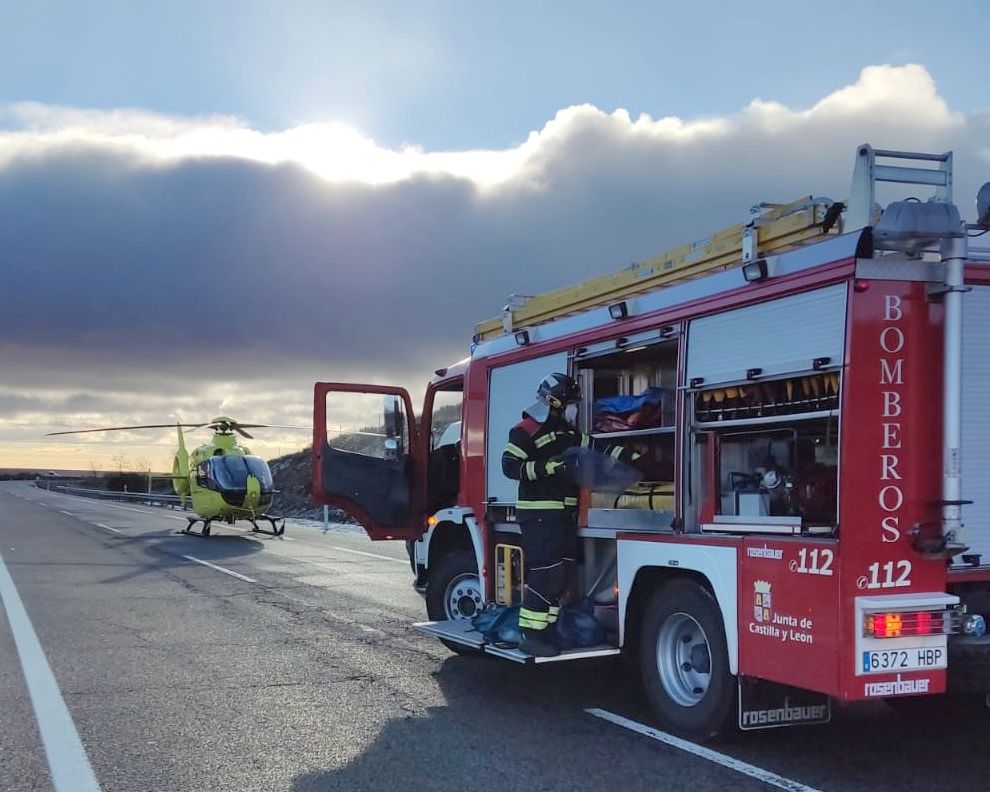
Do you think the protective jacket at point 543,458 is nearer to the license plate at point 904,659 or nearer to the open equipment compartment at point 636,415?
the open equipment compartment at point 636,415

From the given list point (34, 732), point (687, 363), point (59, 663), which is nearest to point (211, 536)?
point (59, 663)

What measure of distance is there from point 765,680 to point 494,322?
4356 millimetres

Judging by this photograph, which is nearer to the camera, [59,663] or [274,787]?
[274,787]

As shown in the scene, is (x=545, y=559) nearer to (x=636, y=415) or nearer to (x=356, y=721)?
(x=636, y=415)

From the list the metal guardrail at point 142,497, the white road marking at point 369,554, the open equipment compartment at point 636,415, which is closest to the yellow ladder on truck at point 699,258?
the open equipment compartment at point 636,415

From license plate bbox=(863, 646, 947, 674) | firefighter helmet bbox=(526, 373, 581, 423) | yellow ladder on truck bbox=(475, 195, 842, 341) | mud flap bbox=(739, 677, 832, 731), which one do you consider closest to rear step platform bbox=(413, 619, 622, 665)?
mud flap bbox=(739, 677, 832, 731)

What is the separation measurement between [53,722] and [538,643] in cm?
305

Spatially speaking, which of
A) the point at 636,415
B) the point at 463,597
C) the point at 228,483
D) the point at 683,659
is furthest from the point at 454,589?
the point at 228,483

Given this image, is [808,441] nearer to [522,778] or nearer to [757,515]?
[757,515]

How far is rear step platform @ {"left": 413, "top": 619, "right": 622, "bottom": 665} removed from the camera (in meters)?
6.31

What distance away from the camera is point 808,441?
539 centimetres

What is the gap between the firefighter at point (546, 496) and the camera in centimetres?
655

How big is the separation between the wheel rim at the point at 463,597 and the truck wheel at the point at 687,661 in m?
2.26

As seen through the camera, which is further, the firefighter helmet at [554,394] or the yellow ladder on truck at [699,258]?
the firefighter helmet at [554,394]
